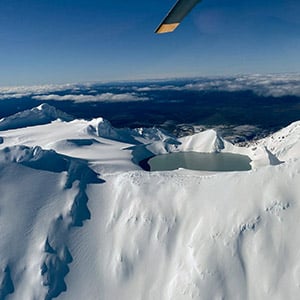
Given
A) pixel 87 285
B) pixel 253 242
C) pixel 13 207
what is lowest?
pixel 87 285

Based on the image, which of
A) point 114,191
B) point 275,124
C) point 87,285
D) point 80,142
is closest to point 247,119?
point 275,124

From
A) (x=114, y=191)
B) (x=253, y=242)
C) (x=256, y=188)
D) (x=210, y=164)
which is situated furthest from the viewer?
(x=210, y=164)

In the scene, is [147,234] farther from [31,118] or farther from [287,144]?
[31,118]

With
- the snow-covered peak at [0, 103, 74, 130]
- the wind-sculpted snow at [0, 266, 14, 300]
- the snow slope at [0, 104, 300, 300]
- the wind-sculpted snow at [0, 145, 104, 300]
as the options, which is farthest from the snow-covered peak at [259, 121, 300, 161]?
the snow-covered peak at [0, 103, 74, 130]

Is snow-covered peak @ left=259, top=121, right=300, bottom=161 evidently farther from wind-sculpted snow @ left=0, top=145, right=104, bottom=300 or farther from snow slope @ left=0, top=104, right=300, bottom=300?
wind-sculpted snow @ left=0, top=145, right=104, bottom=300

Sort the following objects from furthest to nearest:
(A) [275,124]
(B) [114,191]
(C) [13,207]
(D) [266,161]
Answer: (A) [275,124] < (D) [266,161] < (B) [114,191] < (C) [13,207]

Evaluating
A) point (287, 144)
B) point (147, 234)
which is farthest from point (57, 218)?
point (287, 144)

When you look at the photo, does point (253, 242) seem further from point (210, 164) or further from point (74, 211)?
point (210, 164)
